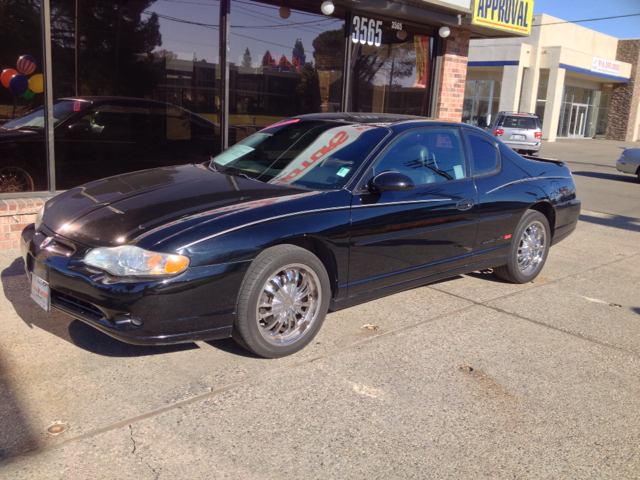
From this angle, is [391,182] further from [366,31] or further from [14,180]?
[366,31]

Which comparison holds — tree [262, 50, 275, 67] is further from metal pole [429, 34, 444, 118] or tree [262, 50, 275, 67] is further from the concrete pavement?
the concrete pavement

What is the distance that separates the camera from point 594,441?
3051mm

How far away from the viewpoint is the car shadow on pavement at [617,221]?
927cm

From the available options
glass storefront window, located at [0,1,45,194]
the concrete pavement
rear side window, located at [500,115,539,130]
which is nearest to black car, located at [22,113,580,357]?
the concrete pavement

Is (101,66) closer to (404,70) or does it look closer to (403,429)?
(404,70)

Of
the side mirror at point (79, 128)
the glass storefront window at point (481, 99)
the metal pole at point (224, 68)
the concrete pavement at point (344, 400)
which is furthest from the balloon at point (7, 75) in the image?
the glass storefront window at point (481, 99)

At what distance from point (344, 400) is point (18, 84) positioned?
592 cm

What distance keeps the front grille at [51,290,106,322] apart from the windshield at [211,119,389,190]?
1573 mm

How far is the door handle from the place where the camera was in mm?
4867

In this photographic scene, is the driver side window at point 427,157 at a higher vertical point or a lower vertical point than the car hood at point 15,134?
higher

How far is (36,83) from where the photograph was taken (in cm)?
688

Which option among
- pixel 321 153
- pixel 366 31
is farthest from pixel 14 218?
pixel 366 31

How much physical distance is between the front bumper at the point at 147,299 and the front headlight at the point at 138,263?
0.14 ft

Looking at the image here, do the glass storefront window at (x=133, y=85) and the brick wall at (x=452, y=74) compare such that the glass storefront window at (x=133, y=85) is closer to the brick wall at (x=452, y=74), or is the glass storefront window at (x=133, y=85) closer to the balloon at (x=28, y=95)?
the balloon at (x=28, y=95)
